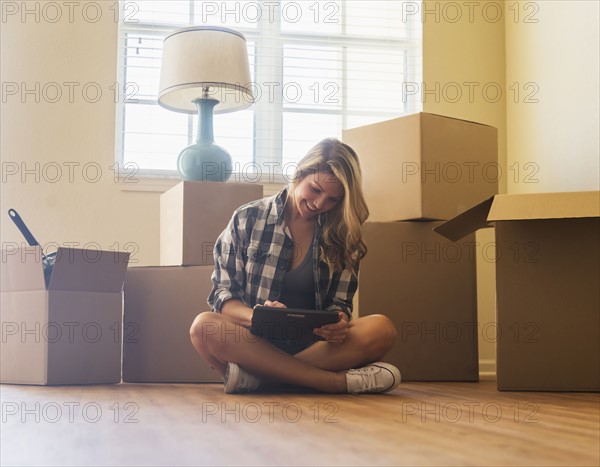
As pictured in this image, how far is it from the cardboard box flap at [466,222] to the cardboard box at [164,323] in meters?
0.73

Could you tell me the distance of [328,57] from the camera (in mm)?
3477

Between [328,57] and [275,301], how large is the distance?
1625mm

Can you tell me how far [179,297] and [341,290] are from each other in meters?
0.63

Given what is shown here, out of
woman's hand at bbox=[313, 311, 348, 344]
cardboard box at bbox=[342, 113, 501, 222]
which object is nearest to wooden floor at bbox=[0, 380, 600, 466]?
woman's hand at bbox=[313, 311, 348, 344]

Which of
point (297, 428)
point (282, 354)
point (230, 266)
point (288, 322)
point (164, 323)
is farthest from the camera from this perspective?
point (164, 323)

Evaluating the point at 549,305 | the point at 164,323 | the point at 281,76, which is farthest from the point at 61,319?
the point at 281,76

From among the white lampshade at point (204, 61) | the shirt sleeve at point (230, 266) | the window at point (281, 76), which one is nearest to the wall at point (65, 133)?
the window at point (281, 76)

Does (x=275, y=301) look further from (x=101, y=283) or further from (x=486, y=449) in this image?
(x=486, y=449)

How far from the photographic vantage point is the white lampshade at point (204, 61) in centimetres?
272

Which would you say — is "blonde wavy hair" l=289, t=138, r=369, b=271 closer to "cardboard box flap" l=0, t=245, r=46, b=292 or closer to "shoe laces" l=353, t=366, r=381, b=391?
"shoe laces" l=353, t=366, r=381, b=391

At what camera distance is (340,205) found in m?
2.21

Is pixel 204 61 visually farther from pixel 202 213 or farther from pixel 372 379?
pixel 372 379

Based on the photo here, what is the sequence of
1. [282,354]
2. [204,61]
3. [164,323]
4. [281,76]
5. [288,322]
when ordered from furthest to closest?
[281,76]
[204,61]
[164,323]
[282,354]
[288,322]

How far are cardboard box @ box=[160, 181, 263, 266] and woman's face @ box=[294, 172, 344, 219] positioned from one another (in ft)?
1.66
